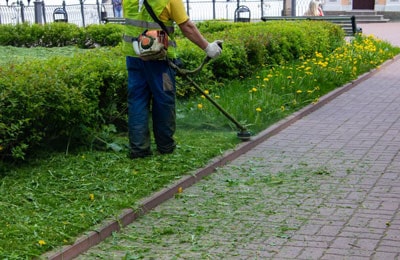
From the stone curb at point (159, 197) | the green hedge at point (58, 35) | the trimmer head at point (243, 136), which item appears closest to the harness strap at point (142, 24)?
the stone curb at point (159, 197)

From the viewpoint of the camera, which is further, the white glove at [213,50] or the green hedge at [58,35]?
the green hedge at [58,35]

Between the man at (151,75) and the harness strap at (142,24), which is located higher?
the harness strap at (142,24)

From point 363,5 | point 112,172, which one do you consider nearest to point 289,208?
point 112,172

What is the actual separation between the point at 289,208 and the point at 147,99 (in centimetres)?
192

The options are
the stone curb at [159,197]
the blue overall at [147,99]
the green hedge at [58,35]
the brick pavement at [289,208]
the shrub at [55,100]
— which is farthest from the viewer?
the green hedge at [58,35]

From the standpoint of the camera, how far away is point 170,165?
22.6ft

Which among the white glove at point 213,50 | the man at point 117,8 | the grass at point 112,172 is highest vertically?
the white glove at point 213,50

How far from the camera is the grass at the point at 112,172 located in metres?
5.17

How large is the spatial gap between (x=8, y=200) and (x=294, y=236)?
2.18m

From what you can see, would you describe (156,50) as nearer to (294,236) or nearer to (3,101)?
(3,101)

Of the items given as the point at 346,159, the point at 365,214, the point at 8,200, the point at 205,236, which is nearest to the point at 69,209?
the point at 8,200

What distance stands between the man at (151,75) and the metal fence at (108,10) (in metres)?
18.8

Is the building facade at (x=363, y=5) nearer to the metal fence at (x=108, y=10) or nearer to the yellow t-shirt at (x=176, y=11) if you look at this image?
the metal fence at (x=108, y=10)

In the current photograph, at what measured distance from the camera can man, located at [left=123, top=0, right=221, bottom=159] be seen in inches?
275
